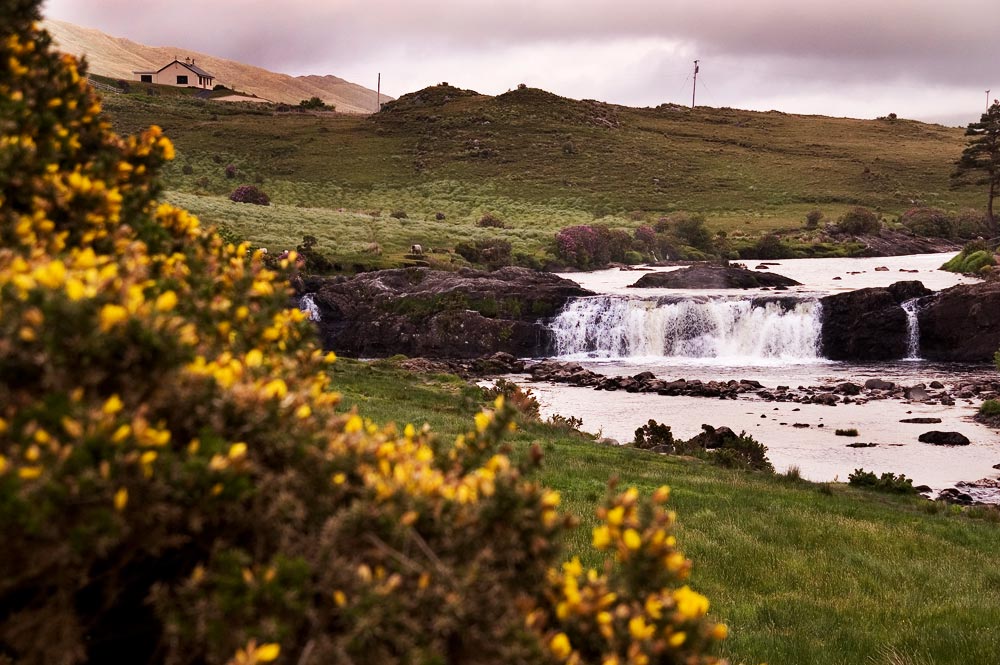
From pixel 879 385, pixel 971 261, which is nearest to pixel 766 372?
pixel 879 385

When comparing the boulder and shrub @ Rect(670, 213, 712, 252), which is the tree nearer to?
shrub @ Rect(670, 213, 712, 252)

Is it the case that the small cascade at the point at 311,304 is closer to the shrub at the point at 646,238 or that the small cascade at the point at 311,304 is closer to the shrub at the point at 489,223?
the shrub at the point at 646,238

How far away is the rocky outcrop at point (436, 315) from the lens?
4594cm

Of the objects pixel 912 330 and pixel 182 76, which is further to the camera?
pixel 182 76

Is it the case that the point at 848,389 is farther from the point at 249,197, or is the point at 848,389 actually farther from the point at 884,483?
the point at 249,197

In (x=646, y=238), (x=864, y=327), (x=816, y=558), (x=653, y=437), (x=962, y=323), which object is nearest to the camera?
(x=816, y=558)

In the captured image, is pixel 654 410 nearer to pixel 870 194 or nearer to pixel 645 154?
pixel 870 194

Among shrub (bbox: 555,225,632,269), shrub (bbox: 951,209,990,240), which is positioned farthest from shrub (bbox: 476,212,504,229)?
shrub (bbox: 951,209,990,240)

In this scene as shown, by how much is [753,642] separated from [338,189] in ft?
352

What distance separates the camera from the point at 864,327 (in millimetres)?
44156

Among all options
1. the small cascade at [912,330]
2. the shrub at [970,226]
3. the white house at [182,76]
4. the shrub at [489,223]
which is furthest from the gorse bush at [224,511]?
the white house at [182,76]

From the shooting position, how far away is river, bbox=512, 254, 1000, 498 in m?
25.3

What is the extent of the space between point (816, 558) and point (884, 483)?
9.87 m

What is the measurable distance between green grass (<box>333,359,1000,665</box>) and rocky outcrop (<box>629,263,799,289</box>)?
3499 centimetres
